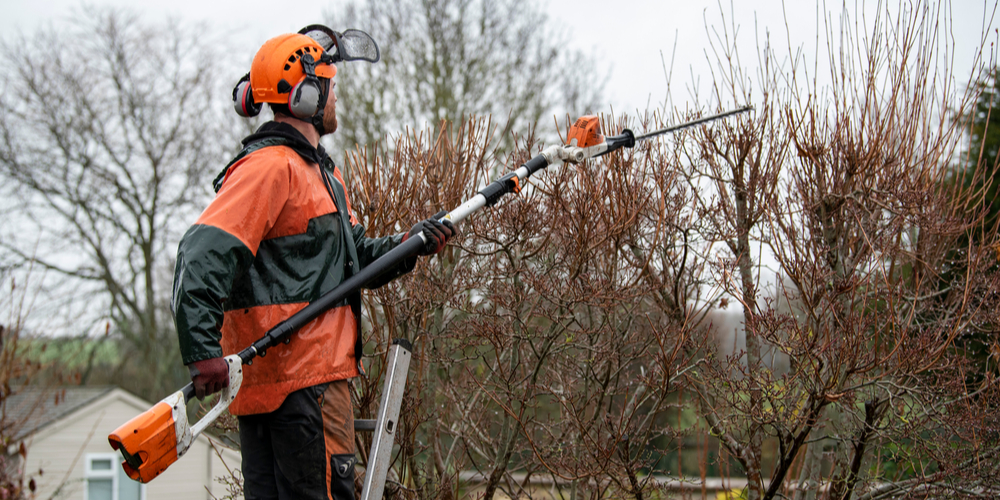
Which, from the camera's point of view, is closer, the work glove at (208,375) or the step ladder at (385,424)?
the work glove at (208,375)

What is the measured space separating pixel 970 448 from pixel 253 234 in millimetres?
3517

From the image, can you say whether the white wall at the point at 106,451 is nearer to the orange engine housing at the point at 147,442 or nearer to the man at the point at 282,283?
the man at the point at 282,283

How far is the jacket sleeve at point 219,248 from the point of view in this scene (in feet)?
7.52

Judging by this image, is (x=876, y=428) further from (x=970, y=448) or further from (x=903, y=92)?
(x=903, y=92)

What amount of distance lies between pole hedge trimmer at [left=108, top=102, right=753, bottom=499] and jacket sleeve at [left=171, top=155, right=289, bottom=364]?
0.14 metres

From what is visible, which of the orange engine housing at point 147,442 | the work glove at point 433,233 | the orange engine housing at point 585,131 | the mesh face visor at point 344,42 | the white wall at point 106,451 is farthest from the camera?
the white wall at point 106,451

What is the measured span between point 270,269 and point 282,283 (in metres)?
0.07

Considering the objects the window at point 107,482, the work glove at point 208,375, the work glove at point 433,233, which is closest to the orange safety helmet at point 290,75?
the work glove at point 433,233

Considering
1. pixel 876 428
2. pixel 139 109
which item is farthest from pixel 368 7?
pixel 876 428

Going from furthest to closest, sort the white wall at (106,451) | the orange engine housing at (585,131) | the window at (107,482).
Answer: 1. the white wall at (106,451)
2. the window at (107,482)
3. the orange engine housing at (585,131)

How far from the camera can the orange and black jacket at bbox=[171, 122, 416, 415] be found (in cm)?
234

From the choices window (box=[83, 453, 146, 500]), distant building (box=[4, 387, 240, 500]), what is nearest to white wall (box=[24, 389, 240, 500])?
distant building (box=[4, 387, 240, 500])

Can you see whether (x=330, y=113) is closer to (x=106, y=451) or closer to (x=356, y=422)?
(x=356, y=422)

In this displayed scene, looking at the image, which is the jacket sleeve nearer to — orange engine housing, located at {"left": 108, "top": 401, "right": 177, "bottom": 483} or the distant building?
orange engine housing, located at {"left": 108, "top": 401, "right": 177, "bottom": 483}
